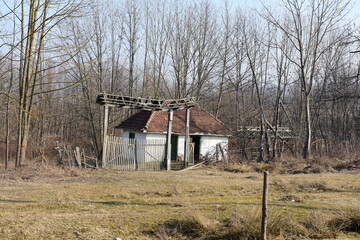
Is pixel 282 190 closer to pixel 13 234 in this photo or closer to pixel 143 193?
pixel 143 193

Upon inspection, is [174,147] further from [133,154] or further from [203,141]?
[133,154]

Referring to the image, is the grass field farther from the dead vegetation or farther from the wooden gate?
the wooden gate

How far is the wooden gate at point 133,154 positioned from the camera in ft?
63.1

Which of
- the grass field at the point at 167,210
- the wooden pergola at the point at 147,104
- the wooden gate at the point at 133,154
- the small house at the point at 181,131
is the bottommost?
the grass field at the point at 167,210

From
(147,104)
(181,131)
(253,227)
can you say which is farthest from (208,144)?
(253,227)

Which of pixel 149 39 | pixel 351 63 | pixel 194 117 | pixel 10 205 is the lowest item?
pixel 10 205

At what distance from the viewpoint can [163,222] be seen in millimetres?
6590

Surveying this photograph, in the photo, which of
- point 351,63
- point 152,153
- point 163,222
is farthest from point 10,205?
point 351,63

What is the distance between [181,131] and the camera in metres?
27.5

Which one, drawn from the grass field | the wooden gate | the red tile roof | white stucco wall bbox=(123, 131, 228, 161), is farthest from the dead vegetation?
white stucco wall bbox=(123, 131, 228, 161)

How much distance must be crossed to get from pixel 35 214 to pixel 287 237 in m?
5.23

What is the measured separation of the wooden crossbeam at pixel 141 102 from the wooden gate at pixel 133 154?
2.06 meters

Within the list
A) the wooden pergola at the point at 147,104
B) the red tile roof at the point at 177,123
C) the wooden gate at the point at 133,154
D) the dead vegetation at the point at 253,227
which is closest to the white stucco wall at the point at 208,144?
the red tile roof at the point at 177,123

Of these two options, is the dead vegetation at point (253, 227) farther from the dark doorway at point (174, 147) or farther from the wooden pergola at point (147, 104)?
the dark doorway at point (174, 147)
